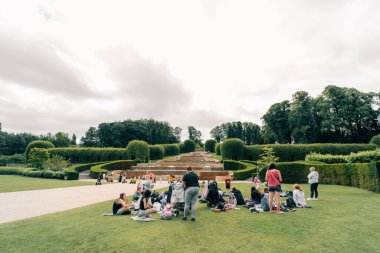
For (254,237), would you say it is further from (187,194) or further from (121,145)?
(121,145)

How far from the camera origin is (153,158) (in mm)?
56562

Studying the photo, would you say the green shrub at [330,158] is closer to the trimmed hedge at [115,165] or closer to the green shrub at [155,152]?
the trimmed hedge at [115,165]

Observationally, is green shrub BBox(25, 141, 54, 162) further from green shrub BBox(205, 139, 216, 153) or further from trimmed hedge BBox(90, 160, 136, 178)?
green shrub BBox(205, 139, 216, 153)

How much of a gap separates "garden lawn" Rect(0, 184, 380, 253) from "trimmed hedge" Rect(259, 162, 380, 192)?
855 centimetres

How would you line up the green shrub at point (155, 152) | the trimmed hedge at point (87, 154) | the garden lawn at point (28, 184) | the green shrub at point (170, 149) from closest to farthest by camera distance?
the garden lawn at point (28, 184) < the trimmed hedge at point (87, 154) < the green shrub at point (155, 152) < the green shrub at point (170, 149)

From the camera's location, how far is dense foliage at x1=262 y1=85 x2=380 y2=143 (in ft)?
177

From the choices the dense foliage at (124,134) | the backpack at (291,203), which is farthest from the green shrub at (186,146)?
the backpack at (291,203)

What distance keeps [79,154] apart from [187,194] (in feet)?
160

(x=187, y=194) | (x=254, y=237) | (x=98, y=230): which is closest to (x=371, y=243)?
(x=254, y=237)

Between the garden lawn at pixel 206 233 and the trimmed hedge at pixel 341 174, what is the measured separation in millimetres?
8547

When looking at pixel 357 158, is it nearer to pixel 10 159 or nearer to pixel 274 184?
pixel 274 184

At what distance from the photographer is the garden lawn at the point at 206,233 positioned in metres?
5.56

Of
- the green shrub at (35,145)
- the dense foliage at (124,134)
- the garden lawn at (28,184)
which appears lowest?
the garden lawn at (28,184)

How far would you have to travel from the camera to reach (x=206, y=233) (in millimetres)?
6754
